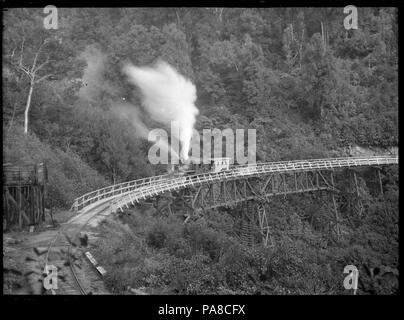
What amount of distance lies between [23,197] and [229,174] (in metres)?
13.9

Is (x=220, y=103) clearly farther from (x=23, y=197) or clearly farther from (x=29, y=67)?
(x=23, y=197)

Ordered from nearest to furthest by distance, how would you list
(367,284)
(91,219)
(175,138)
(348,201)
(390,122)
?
(367,284), (91,219), (348,201), (175,138), (390,122)

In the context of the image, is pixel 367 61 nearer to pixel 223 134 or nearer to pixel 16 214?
pixel 223 134

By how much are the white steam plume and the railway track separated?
22774 millimetres

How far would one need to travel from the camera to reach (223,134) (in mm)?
43031

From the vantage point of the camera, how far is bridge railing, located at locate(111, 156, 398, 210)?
869 inches

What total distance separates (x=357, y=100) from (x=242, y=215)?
24.1 metres

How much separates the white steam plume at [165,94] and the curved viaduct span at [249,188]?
1041cm

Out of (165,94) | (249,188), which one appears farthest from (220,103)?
(249,188)

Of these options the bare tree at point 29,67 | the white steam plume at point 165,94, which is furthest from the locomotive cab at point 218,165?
the bare tree at point 29,67

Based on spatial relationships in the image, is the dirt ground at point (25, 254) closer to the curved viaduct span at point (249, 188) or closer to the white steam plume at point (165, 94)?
the curved viaduct span at point (249, 188)

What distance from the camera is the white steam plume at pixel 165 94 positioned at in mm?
39594

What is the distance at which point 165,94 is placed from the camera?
133ft
